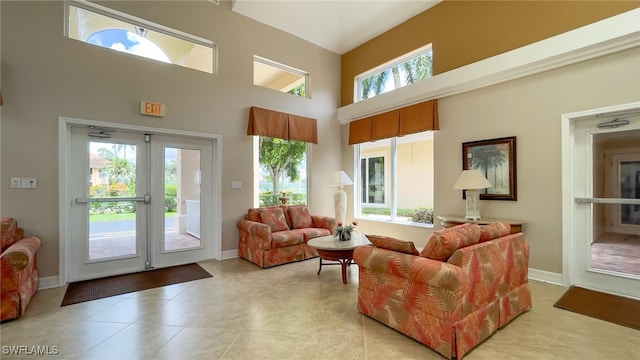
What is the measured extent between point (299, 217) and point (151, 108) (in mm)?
2858

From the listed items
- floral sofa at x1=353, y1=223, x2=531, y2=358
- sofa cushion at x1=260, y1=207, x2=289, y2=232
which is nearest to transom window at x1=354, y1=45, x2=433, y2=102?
sofa cushion at x1=260, y1=207, x2=289, y2=232

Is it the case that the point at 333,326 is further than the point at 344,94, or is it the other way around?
the point at 344,94

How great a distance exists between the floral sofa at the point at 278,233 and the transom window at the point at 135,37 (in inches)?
103

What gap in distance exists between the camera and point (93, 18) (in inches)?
145

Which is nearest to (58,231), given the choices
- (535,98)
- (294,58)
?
(294,58)

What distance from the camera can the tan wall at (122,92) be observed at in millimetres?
3148

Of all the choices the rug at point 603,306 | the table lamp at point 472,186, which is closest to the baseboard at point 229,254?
the table lamp at point 472,186

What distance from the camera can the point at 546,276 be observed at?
137 inches

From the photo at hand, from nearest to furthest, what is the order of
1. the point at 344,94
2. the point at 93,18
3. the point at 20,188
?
the point at 20,188 → the point at 93,18 → the point at 344,94

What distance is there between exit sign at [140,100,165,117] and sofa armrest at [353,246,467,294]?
3.48 metres

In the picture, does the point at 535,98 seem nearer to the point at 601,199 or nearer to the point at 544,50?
the point at 544,50

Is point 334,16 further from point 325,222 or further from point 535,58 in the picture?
point 325,222

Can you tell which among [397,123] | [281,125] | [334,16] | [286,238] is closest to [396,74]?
[397,123]

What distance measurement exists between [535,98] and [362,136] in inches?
116
